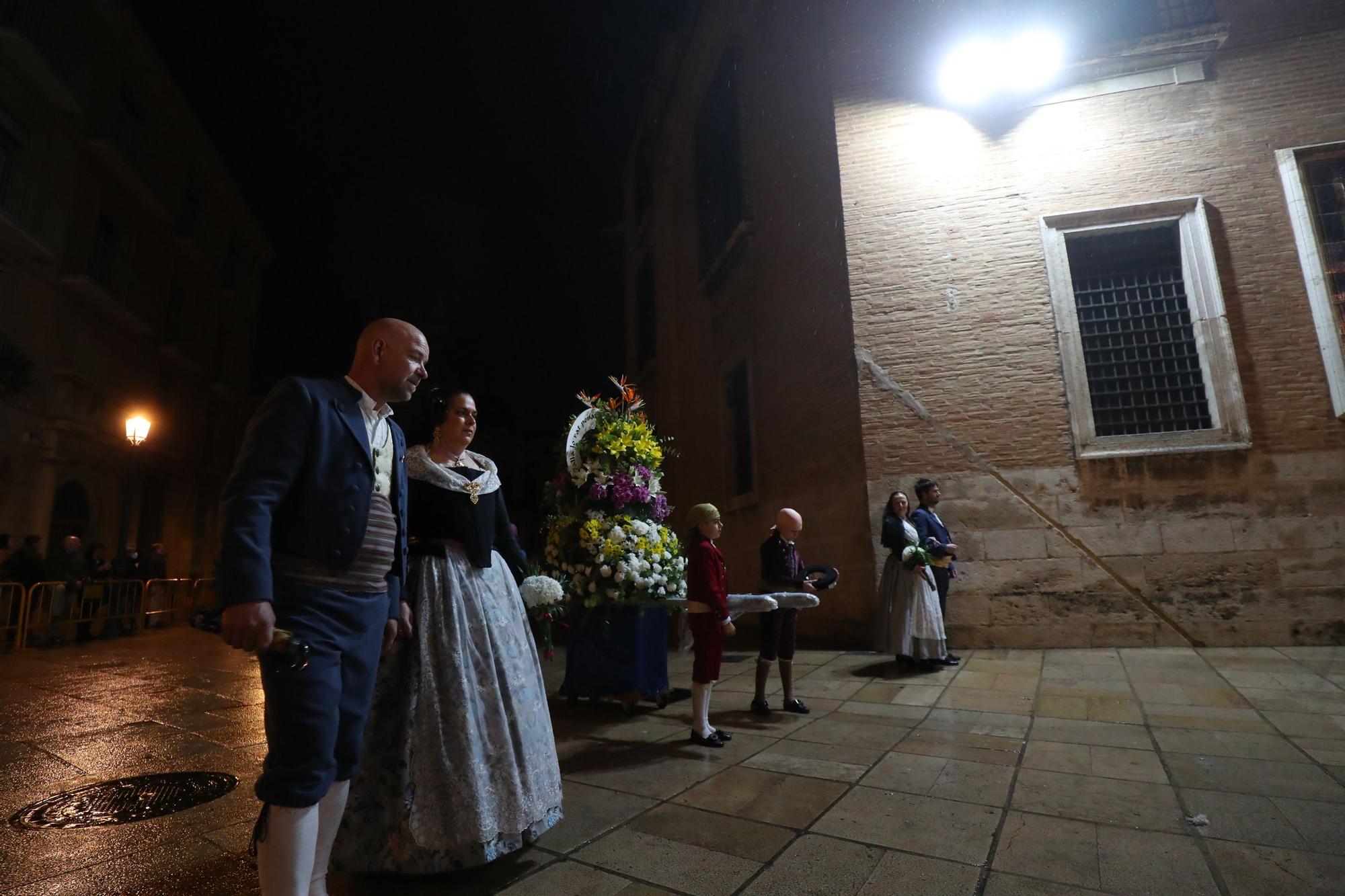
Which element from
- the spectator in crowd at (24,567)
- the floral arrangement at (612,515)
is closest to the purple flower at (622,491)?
the floral arrangement at (612,515)

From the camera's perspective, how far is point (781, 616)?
586cm

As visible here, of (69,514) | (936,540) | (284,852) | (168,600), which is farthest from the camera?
(69,514)

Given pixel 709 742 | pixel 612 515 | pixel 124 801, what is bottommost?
pixel 709 742

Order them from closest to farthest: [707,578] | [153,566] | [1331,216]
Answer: [707,578] → [1331,216] → [153,566]

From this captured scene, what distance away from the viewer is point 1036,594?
8539 mm

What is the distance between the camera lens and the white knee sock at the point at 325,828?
226cm

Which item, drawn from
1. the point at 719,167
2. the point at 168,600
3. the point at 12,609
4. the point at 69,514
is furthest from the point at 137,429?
the point at 719,167

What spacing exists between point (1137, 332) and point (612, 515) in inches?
314

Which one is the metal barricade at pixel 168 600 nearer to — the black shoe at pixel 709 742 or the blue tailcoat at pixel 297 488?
the black shoe at pixel 709 742

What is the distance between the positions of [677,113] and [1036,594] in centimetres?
1550

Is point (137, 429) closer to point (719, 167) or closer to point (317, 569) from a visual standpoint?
point (719, 167)

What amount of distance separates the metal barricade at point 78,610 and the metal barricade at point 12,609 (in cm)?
4

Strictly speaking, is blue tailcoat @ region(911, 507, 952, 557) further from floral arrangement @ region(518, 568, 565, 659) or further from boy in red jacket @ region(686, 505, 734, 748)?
floral arrangement @ region(518, 568, 565, 659)

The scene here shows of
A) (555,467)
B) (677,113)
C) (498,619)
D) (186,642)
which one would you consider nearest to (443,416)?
(498,619)
